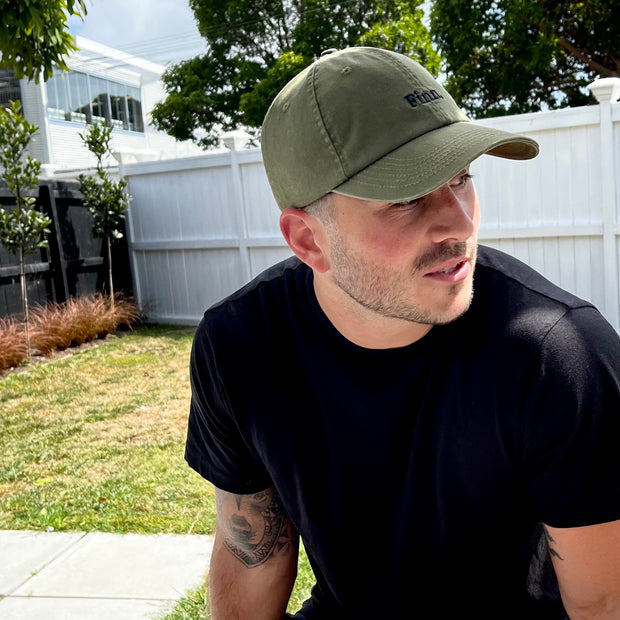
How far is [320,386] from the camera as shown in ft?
4.72

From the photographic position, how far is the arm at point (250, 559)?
1.62 metres

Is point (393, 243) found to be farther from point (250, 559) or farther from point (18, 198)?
point (18, 198)

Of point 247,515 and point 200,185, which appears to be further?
point 200,185

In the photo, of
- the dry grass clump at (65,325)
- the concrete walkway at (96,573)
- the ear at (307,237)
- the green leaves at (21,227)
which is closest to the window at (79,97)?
the dry grass clump at (65,325)

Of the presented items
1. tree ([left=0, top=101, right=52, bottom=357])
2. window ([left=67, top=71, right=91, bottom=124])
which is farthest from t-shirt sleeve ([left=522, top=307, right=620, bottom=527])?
window ([left=67, top=71, right=91, bottom=124])

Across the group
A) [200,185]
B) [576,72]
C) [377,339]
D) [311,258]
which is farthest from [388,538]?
[576,72]

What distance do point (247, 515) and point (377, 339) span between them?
20.8 inches

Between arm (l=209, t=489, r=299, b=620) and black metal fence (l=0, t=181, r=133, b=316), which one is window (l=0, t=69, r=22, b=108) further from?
arm (l=209, t=489, r=299, b=620)

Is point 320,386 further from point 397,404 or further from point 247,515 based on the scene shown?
point 247,515

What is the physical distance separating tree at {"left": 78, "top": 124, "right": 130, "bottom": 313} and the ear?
24.8 ft

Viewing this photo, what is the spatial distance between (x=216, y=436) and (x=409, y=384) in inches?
18.7

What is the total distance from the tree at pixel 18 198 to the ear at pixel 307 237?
6391 millimetres

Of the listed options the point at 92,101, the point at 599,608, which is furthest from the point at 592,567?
the point at 92,101

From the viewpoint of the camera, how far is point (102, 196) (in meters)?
8.72
